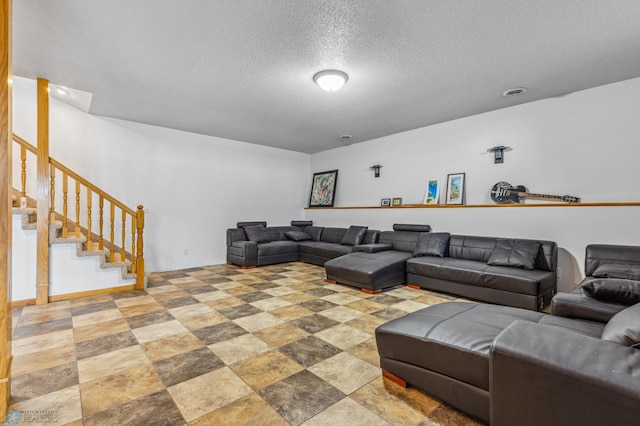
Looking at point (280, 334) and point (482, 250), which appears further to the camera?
point (482, 250)

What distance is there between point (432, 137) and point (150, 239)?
5.60m

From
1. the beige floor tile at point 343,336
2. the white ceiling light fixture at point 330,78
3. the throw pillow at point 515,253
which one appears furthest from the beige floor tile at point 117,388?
the throw pillow at point 515,253

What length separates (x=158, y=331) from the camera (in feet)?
9.07

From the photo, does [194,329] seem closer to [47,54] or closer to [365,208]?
[47,54]

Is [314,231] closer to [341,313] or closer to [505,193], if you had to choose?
[341,313]

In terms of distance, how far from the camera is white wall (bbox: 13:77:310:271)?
450cm

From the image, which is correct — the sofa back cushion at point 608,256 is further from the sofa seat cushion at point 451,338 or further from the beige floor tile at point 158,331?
the beige floor tile at point 158,331

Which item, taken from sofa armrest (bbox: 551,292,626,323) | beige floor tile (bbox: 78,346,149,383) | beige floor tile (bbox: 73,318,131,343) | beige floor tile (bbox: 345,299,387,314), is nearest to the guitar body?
sofa armrest (bbox: 551,292,626,323)

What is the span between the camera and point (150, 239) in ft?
17.4

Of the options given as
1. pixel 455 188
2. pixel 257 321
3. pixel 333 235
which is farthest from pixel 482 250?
pixel 257 321

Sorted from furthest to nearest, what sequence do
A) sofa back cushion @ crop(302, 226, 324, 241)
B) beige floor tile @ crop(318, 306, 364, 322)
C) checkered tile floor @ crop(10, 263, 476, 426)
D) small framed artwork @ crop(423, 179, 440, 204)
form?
sofa back cushion @ crop(302, 226, 324, 241) → small framed artwork @ crop(423, 179, 440, 204) → beige floor tile @ crop(318, 306, 364, 322) → checkered tile floor @ crop(10, 263, 476, 426)

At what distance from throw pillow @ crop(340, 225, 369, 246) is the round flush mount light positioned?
3.26m

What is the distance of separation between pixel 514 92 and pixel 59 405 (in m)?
5.43

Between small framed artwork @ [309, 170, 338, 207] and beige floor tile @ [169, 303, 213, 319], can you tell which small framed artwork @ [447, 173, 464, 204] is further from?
beige floor tile @ [169, 303, 213, 319]
